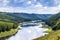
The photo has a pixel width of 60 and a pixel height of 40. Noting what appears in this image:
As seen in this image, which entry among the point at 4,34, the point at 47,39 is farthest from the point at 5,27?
the point at 47,39

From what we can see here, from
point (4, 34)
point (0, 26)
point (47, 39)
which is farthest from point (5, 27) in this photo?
point (47, 39)

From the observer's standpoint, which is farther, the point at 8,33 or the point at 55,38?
the point at 8,33

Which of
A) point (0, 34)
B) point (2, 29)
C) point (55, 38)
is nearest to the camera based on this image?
point (55, 38)

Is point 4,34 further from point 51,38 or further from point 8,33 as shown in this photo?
point 51,38

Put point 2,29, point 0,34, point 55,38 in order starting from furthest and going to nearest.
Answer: point 2,29 → point 0,34 → point 55,38

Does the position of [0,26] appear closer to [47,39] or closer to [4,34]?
[4,34]

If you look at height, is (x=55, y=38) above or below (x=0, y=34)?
above

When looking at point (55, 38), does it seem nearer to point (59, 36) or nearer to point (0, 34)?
point (59, 36)

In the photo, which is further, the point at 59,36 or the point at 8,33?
the point at 8,33

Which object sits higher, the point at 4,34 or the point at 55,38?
the point at 55,38
